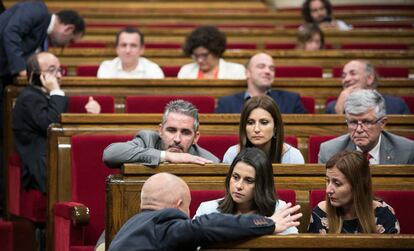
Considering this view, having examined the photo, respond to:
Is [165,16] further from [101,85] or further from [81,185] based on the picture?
[81,185]

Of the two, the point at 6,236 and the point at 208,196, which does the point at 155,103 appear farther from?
the point at 208,196

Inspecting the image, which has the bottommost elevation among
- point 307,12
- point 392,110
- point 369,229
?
point 369,229

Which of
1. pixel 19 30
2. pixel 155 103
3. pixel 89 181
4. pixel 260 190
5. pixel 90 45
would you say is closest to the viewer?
pixel 260 190

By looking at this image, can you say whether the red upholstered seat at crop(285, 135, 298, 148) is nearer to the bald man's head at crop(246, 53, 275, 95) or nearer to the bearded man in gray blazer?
the bearded man in gray blazer

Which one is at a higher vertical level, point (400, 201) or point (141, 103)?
point (141, 103)

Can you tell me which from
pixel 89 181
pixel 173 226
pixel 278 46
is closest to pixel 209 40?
pixel 278 46

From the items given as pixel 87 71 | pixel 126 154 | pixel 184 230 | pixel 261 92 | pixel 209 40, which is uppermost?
pixel 209 40

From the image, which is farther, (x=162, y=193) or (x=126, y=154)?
(x=126, y=154)

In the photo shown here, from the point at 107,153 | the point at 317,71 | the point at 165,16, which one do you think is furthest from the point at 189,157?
the point at 165,16

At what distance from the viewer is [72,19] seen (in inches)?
233

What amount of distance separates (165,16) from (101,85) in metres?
2.78

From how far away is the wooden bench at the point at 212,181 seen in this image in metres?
3.50

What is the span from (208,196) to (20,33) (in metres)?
2.16

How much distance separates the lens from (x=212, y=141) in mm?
4270
